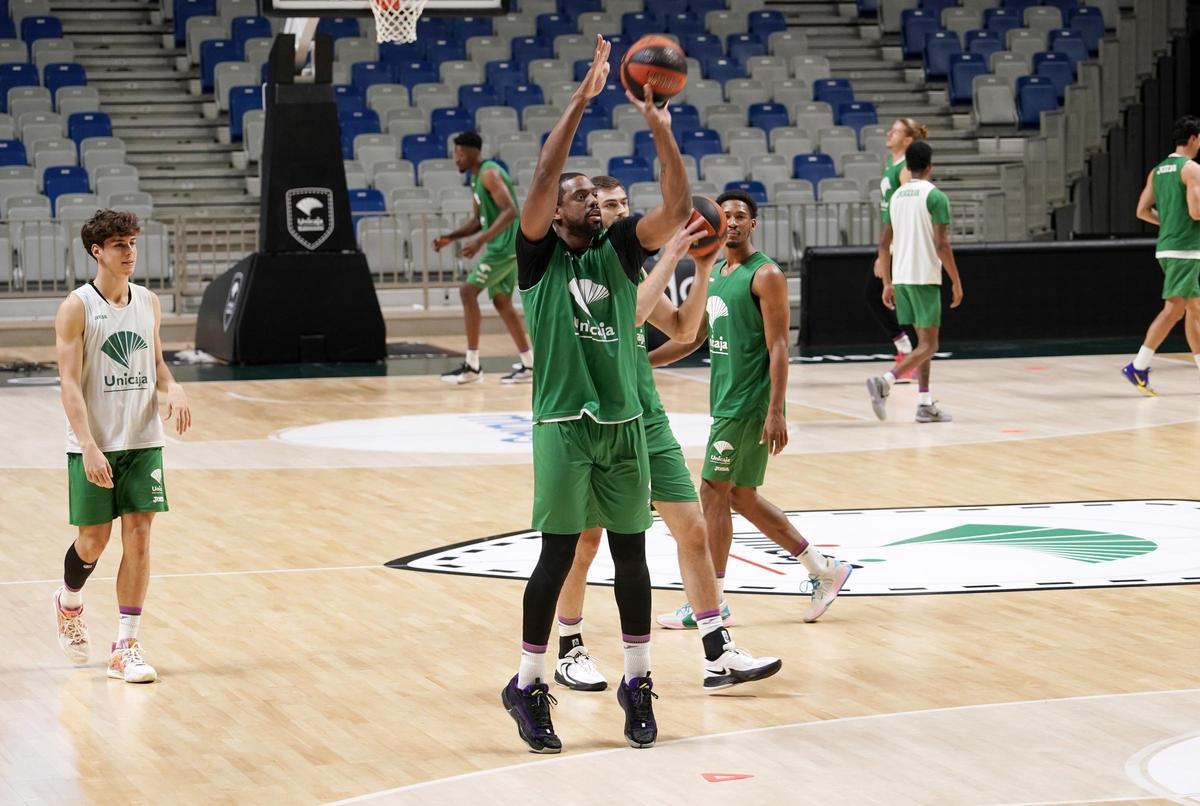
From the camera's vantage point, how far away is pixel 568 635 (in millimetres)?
6469

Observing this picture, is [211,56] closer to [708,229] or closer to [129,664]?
[129,664]

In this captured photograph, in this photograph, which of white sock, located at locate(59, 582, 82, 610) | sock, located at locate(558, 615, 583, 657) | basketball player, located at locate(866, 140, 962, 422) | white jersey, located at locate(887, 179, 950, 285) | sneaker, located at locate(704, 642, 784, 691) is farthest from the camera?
white jersey, located at locate(887, 179, 950, 285)

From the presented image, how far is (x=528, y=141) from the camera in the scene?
71.7 ft

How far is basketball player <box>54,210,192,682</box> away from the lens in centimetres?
650

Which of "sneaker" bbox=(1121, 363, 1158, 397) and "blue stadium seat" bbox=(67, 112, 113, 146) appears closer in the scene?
"sneaker" bbox=(1121, 363, 1158, 397)

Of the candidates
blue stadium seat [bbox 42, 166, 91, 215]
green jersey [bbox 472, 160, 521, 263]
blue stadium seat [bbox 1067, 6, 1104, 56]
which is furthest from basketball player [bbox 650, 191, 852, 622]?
blue stadium seat [bbox 1067, 6, 1104, 56]

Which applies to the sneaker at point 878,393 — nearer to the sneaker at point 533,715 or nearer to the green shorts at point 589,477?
the green shorts at point 589,477

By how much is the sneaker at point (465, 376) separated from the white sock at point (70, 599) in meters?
8.98

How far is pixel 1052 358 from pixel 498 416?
20.7 ft

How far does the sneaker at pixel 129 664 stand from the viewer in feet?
21.3

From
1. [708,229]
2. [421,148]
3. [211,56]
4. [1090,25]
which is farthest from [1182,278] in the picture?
[1090,25]

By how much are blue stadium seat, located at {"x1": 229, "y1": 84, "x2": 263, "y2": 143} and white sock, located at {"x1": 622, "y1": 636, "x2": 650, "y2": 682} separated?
17.5 metres

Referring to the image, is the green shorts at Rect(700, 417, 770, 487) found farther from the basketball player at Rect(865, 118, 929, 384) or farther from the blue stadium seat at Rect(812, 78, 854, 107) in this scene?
the blue stadium seat at Rect(812, 78, 854, 107)

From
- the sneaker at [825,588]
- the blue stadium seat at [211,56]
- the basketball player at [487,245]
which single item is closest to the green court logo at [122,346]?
the sneaker at [825,588]
